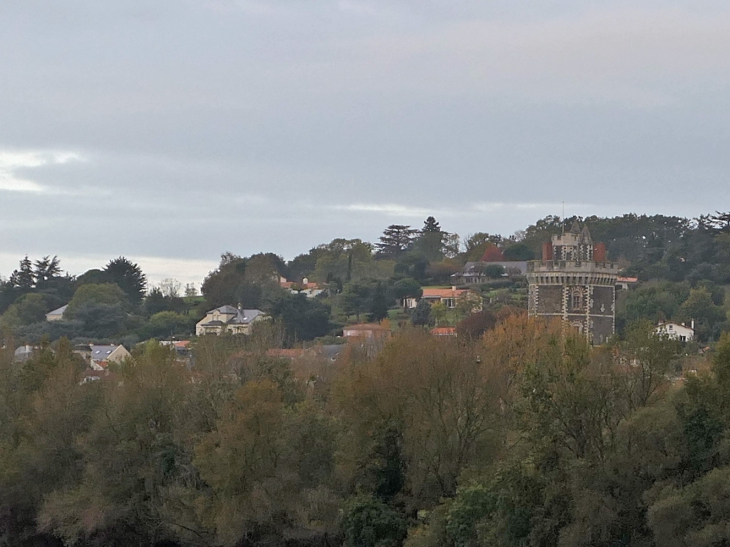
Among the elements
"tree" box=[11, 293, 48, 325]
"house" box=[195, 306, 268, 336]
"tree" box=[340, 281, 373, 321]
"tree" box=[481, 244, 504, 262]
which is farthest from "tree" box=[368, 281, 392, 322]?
"tree" box=[11, 293, 48, 325]

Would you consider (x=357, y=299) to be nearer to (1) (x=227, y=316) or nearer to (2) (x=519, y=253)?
(1) (x=227, y=316)

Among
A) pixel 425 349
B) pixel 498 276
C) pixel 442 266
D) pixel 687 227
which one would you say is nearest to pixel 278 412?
pixel 425 349

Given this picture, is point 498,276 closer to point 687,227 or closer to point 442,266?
point 442,266

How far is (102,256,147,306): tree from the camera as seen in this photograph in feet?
455

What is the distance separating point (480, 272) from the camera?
135 metres

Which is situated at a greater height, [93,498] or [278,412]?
[278,412]

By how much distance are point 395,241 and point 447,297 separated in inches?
2052

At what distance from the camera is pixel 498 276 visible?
132500mm

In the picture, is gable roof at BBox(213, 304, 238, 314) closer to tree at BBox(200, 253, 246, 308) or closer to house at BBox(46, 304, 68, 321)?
tree at BBox(200, 253, 246, 308)

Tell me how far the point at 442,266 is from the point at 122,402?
98115 mm

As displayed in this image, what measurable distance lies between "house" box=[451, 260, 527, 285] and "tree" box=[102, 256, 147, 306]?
31780 mm

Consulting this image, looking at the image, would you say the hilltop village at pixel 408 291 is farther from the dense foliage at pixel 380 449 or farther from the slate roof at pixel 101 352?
the dense foliage at pixel 380 449

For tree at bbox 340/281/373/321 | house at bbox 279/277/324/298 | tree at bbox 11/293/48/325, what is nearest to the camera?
tree at bbox 340/281/373/321

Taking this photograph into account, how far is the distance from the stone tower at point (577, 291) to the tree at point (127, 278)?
75440 millimetres
